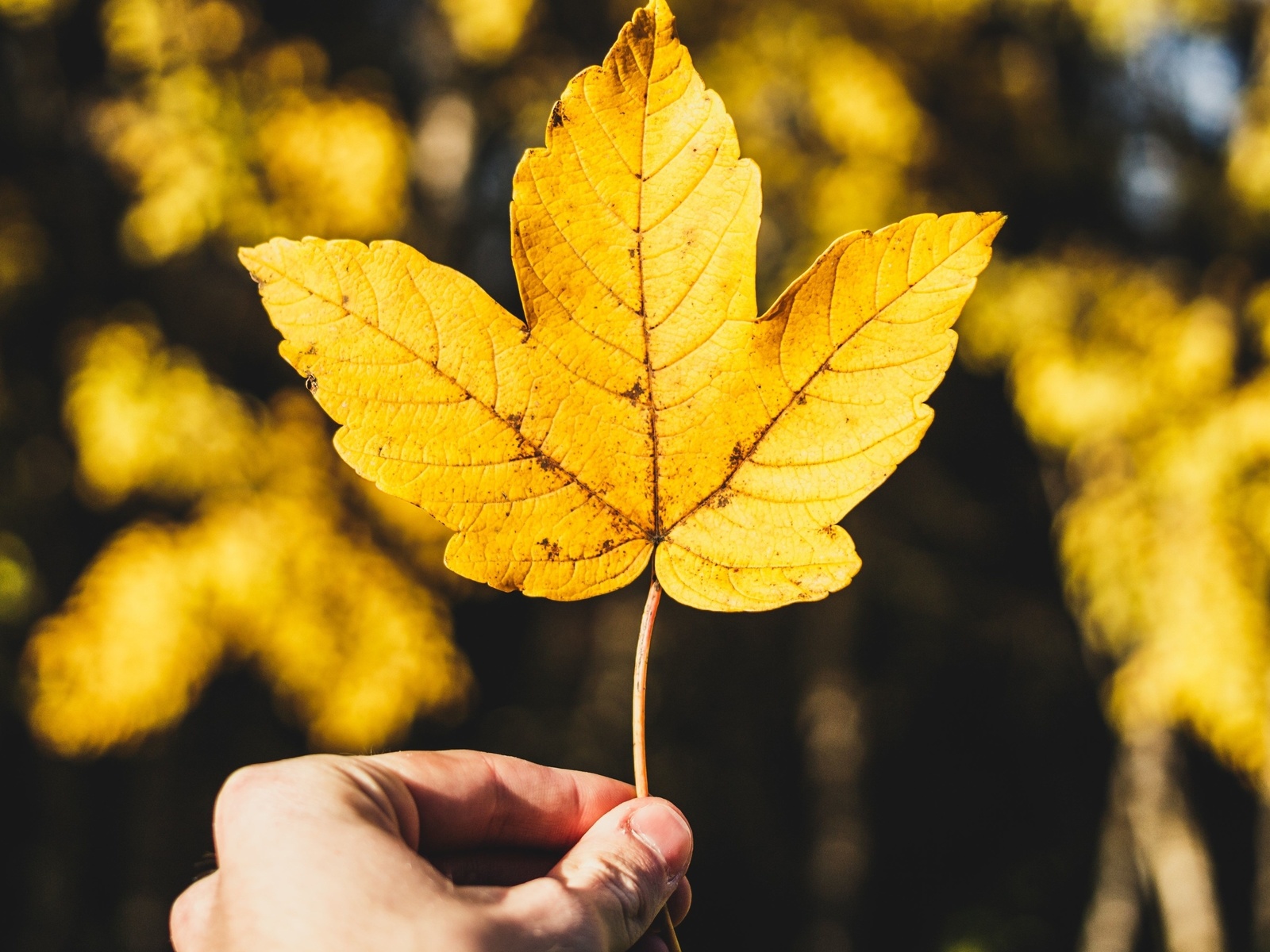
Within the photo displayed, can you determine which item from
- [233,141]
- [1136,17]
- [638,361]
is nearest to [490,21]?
[233,141]

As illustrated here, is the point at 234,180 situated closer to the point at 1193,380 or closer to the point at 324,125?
the point at 324,125

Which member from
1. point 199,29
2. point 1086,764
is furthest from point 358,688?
point 1086,764

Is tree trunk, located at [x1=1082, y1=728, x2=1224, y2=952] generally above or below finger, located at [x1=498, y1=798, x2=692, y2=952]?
below

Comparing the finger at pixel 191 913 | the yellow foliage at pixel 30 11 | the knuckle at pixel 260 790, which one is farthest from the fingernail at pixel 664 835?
the yellow foliage at pixel 30 11

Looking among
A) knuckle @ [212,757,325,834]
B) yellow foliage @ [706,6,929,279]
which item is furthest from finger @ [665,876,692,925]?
yellow foliage @ [706,6,929,279]

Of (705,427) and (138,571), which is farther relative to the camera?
(138,571)

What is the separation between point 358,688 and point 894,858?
521cm

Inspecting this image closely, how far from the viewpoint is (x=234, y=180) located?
3.03 meters

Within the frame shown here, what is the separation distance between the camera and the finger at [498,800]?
1038 millimetres

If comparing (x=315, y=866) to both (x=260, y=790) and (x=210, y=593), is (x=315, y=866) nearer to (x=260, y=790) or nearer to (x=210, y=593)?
(x=260, y=790)

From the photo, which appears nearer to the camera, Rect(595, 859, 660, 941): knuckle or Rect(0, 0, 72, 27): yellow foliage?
Rect(595, 859, 660, 941): knuckle

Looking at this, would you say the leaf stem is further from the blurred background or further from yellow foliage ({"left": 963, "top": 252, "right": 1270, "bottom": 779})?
yellow foliage ({"left": 963, "top": 252, "right": 1270, "bottom": 779})

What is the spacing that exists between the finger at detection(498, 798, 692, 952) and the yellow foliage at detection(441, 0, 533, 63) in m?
2.79

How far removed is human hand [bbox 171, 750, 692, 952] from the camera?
2.52 ft
